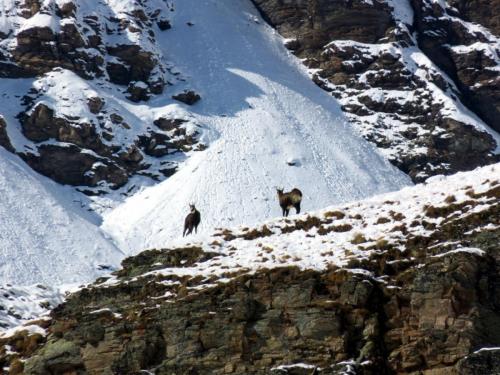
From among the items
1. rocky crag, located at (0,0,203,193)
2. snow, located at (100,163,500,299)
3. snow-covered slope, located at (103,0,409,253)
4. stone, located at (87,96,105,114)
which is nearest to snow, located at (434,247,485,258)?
snow, located at (100,163,500,299)

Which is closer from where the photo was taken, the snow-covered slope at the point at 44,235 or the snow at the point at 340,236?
the snow at the point at 340,236

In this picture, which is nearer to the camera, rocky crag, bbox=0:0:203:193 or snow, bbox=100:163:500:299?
snow, bbox=100:163:500:299

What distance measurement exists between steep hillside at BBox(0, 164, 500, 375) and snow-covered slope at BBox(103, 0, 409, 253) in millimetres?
40446

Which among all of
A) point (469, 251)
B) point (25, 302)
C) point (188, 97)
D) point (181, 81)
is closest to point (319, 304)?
point (469, 251)

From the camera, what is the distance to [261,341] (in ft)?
96.6

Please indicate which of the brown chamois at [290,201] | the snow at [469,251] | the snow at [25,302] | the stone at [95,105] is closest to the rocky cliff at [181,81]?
the stone at [95,105]

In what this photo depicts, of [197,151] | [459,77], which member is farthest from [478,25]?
[197,151]

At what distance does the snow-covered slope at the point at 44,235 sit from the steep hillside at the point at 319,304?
3645cm

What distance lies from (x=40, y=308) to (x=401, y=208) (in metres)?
20.8

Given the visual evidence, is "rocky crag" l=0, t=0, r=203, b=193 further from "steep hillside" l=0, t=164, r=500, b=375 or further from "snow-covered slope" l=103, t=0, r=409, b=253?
"steep hillside" l=0, t=164, r=500, b=375

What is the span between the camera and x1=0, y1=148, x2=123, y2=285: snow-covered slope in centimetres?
7106

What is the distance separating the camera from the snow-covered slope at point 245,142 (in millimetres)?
80438

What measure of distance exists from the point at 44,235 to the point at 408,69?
1490 inches

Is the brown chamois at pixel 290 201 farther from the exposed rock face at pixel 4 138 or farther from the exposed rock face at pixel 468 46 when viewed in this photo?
the exposed rock face at pixel 468 46
